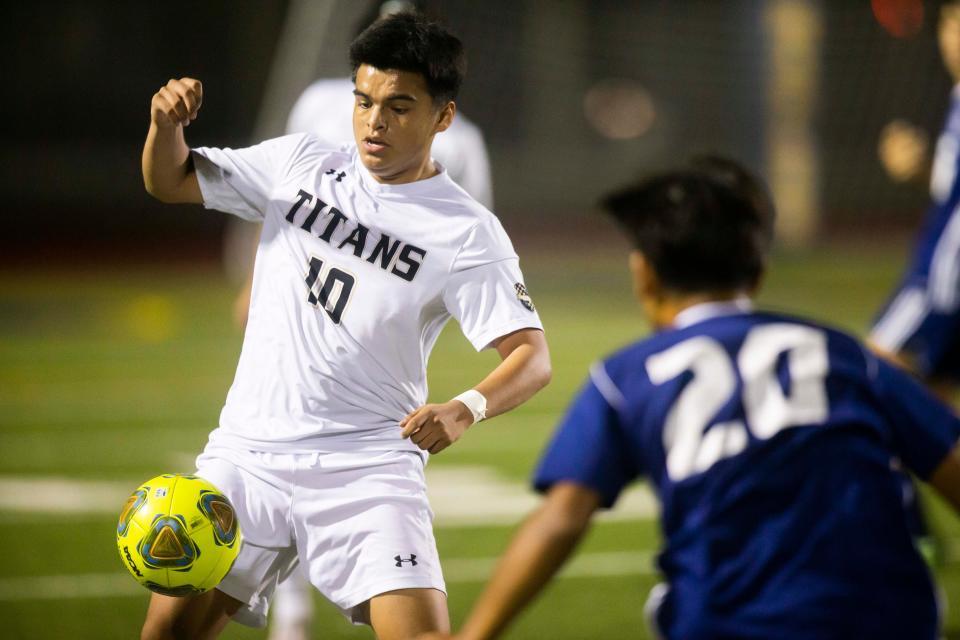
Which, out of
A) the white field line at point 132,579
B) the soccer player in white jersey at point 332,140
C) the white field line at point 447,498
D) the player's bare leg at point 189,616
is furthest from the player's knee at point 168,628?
the white field line at point 447,498

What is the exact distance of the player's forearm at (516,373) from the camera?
3479 mm

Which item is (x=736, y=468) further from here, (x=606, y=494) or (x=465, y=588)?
(x=465, y=588)

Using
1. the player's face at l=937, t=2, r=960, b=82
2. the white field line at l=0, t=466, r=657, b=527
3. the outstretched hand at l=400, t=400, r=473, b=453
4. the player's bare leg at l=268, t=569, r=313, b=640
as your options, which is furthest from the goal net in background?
the outstretched hand at l=400, t=400, r=473, b=453

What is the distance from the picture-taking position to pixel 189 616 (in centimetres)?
366

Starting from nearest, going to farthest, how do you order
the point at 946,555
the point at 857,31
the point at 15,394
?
1. the point at 946,555
2. the point at 15,394
3. the point at 857,31

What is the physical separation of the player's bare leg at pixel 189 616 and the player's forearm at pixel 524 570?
1270 millimetres

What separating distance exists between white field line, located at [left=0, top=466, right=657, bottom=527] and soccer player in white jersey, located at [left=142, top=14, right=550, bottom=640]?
147 inches

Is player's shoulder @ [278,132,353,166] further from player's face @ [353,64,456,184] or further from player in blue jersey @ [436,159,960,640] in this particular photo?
player in blue jersey @ [436,159,960,640]

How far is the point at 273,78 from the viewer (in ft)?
92.4

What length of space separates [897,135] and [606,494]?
3.97m

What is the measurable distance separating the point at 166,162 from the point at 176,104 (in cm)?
19

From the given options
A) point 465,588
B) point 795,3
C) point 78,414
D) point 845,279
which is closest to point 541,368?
point 465,588

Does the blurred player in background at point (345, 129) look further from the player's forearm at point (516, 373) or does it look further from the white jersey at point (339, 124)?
the player's forearm at point (516, 373)

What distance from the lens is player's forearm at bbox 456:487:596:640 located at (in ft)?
8.44
